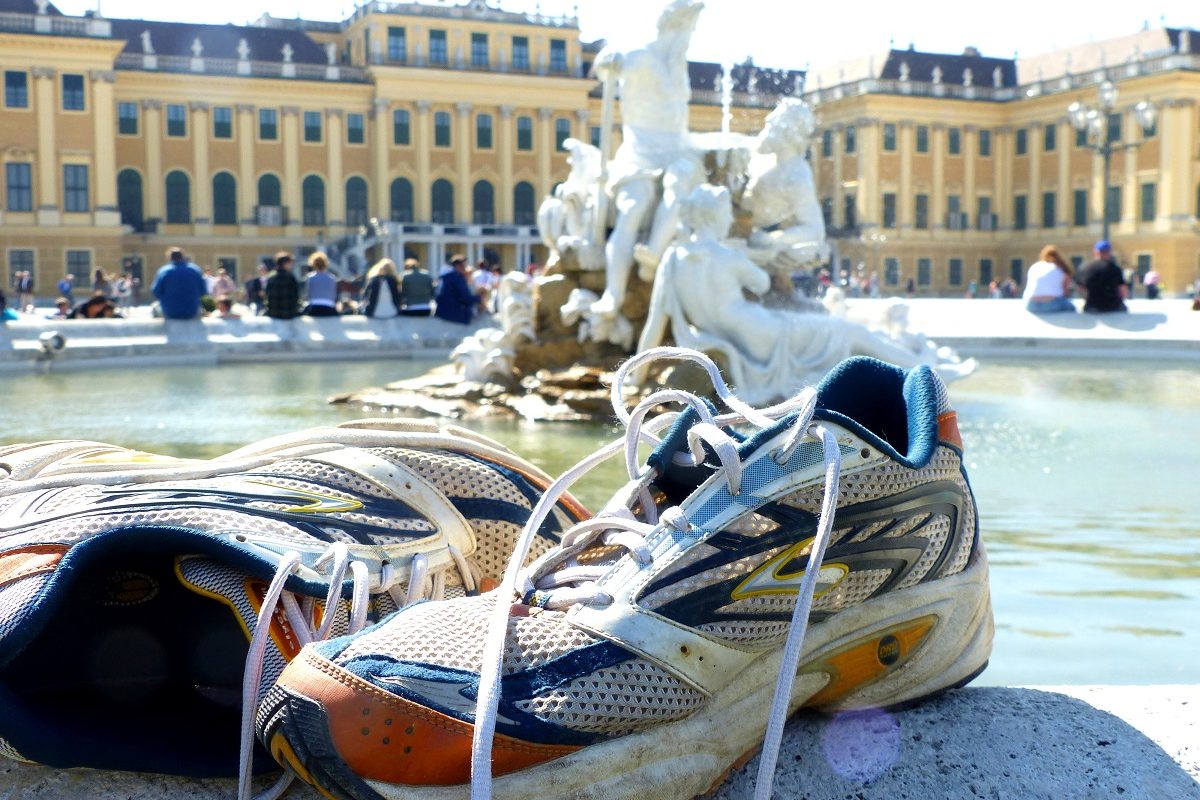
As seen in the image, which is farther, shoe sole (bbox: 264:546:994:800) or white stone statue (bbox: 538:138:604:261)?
white stone statue (bbox: 538:138:604:261)

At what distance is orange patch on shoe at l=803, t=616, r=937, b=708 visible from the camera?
154 cm

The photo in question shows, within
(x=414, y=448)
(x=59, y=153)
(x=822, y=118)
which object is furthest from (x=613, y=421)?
(x=822, y=118)

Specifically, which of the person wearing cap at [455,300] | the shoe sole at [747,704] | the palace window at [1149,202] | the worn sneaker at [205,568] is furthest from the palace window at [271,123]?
the shoe sole at [747,704]

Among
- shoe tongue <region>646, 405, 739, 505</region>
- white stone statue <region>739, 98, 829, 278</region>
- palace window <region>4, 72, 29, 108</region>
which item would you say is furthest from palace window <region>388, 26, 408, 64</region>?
shoe tongue <region>646, 405, 739, 505</region>

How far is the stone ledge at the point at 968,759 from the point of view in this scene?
4.58 ft

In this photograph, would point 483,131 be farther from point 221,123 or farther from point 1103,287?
point 1103,287

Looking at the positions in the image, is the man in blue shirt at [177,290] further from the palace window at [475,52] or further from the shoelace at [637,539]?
the palace window at [475,52]

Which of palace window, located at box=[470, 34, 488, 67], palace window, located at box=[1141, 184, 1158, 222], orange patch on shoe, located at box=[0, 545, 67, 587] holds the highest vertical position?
palace window, located at box=[470, 34, 488, 67]

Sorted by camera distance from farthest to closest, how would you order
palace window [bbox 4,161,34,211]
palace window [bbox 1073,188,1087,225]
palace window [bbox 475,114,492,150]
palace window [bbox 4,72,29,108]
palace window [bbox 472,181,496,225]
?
palace window [bbox 1073,188,1087,225] → palace window [bbox 472,181,496,225] → palace window [bbox 475,114,492,150] → palace window [bbox 4,72,29,108] → palace window [bbox 4,161,34,211]

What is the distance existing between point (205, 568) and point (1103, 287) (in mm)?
15112

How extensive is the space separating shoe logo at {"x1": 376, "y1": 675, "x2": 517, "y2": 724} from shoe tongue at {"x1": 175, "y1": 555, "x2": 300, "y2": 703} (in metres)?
0.23

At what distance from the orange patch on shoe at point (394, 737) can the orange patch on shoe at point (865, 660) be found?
1.36 ft

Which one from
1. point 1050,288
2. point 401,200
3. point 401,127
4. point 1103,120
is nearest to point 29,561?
point 1050,288

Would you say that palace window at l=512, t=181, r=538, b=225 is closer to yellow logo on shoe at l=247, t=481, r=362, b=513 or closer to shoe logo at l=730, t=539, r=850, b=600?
yellow logo on shoe at l=247, t=481, r=362, b=513
